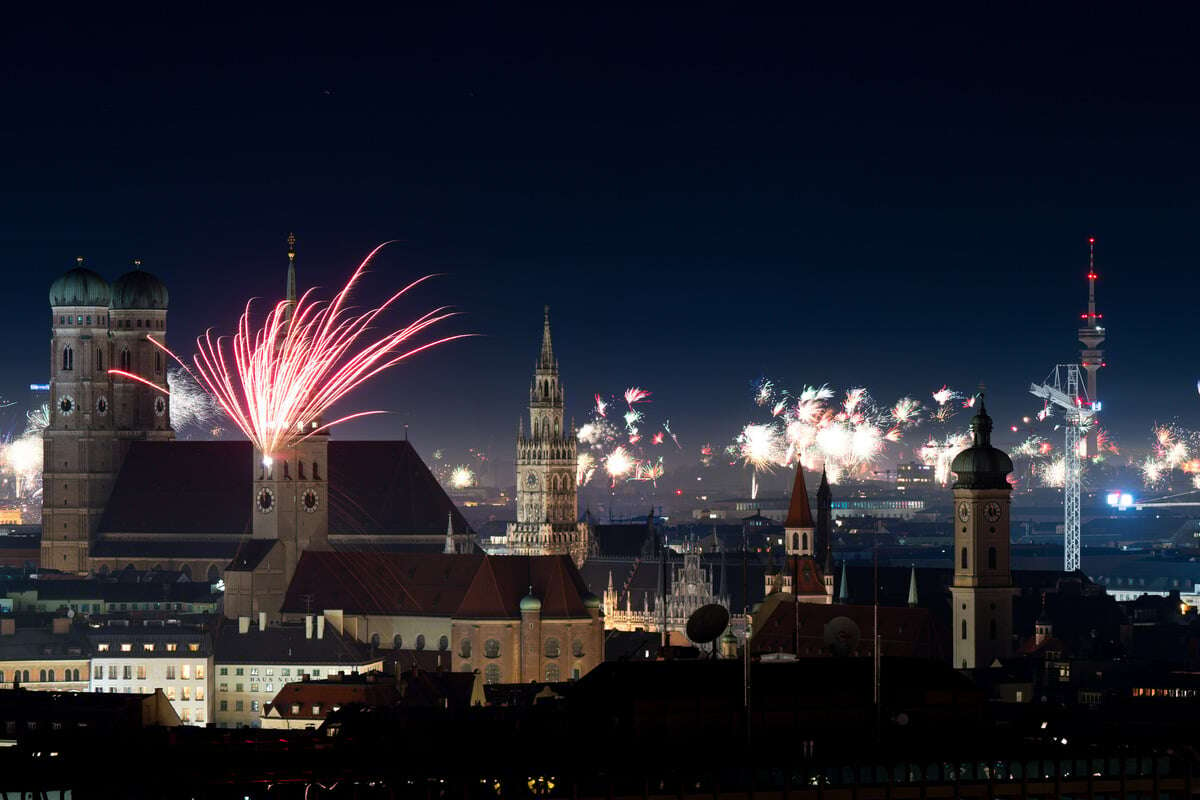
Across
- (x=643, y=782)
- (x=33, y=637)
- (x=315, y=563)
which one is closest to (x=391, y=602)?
(x=315, y=563)

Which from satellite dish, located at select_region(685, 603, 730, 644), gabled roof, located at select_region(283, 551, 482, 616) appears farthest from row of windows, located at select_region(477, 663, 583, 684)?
satellite dish, located at select_region(685, 603, 730, 644)

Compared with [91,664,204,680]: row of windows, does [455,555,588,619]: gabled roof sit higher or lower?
higher

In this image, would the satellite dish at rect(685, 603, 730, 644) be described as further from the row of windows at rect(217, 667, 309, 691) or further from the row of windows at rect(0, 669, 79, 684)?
the row of windows at rect(0, 669, 79, 684)

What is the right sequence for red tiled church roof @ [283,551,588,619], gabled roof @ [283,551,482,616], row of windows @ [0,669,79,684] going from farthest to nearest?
gabled roof @ [283,551,482,616], red tiled church roof @ [283,551,588,619], row of windows @ [0,669,79,684]

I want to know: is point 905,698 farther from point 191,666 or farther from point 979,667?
point 191,666

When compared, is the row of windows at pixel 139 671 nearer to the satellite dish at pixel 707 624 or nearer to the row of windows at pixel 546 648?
the row of windows at pixel 546 648

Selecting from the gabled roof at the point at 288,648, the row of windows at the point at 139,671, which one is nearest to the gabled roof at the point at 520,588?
the gabled roof at the point at 288,648

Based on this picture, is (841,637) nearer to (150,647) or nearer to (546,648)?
(546,648)
